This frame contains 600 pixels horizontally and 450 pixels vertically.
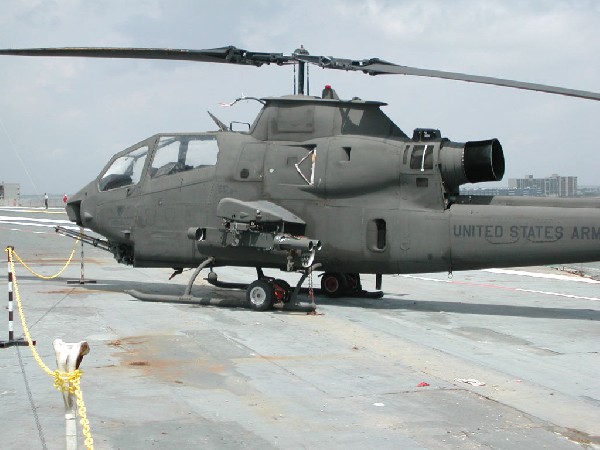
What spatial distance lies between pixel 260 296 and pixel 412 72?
424 cm

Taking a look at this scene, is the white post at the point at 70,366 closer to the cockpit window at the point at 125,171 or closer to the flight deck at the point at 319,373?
the flight deck at the point at 319,373

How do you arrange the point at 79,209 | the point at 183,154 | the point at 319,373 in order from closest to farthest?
the point at 319,373 → the point at 183,154 → the point at 79,209

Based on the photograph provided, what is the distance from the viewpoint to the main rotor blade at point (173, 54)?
1240 centimetres

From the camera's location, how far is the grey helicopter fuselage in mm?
11727

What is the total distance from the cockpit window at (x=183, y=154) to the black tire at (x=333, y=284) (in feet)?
9.79

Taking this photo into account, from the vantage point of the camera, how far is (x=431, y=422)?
20.8 ft

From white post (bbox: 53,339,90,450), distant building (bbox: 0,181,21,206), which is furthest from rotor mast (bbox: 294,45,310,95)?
distant building (bbox: 0,181,21,206)

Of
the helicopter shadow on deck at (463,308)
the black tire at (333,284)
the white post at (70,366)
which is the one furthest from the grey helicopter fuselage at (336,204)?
the white post at (70,366)

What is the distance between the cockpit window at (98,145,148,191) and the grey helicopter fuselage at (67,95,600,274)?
0.13m

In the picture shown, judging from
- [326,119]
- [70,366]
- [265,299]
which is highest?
[326,119]

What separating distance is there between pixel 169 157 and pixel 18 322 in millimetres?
4196

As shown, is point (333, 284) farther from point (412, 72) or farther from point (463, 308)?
point (412, 72)

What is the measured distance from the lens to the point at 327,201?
41.0 feet

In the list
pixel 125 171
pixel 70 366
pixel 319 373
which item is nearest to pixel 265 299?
pixel 125 171
